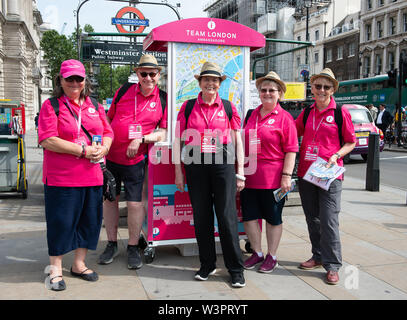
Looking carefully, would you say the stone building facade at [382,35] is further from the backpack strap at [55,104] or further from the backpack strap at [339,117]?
the backpack strap at [55,104]

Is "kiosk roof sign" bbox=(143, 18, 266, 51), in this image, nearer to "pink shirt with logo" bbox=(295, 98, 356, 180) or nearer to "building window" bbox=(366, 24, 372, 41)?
"pink shirt with logo" bbox=(295, 98, 356, 180)

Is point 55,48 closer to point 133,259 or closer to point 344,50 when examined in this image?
point 344,50

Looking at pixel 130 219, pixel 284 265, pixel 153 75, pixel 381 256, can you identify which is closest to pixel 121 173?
pixel 130 219

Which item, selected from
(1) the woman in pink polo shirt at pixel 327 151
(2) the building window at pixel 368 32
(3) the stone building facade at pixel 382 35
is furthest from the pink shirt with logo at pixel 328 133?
(2) the building window at pixel 368 32

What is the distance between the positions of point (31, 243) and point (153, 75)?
2495 mm

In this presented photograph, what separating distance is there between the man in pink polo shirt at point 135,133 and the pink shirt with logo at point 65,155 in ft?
1.65

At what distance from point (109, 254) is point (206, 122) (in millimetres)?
1772

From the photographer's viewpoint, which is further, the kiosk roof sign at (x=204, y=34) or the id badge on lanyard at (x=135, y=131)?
the kiosk roof sign at (x=204, y=34)

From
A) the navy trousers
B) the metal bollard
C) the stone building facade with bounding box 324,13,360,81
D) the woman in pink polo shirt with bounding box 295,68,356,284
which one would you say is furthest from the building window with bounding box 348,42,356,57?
the navy trousers

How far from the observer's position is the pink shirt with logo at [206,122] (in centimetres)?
363

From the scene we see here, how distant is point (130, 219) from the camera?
420 cm

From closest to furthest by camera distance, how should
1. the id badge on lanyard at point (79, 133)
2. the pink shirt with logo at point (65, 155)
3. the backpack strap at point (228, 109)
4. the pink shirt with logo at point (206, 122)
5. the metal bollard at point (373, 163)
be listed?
the pink shirt with logo at point (65, 155) < the id badge on lanyard at point (79, 133) < the pink shirt with logo at point (206, 122) < the backpack strap at point (228, 109) < the metal bollard at point (373, 163)

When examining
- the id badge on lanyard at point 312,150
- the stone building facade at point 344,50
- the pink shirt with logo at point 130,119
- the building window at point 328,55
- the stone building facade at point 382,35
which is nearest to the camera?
the id badge on lanyard at point 312,150
